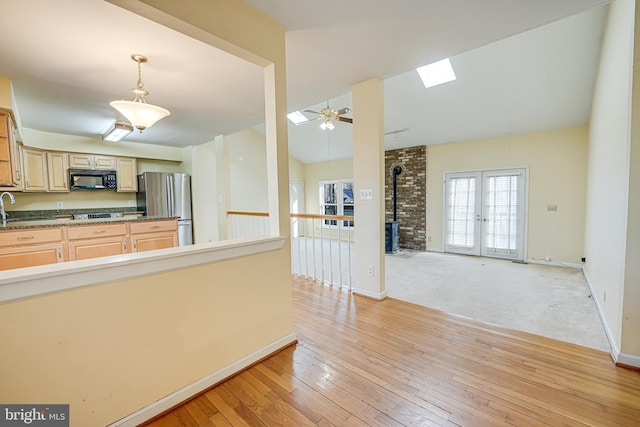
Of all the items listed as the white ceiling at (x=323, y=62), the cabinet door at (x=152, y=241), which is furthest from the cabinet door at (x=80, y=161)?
the cabinet door at (x=152, y=241)

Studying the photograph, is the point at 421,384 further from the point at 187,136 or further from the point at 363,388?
the point at 187,136

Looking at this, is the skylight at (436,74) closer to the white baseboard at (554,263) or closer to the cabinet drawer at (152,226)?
the white baseboard at (554,263)

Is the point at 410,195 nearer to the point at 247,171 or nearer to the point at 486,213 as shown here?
the point at 486,213

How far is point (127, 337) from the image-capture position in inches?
54.4

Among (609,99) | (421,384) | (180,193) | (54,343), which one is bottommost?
(421,384)

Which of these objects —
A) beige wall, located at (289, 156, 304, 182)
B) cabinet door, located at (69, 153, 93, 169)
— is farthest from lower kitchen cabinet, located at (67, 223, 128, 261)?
beige wall, located at (289, 156, 304, 182)

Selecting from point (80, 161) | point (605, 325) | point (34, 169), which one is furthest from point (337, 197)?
point (34, 169)

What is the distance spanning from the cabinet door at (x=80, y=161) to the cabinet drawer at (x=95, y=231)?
2667mm

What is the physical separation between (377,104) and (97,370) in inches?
125

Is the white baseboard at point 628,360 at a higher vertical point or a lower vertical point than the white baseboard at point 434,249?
higher

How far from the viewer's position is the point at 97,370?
4.26ft

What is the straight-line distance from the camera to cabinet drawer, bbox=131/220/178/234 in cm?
362

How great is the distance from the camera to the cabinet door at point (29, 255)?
2.65 meters

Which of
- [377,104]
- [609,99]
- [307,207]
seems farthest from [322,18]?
[307,207]
